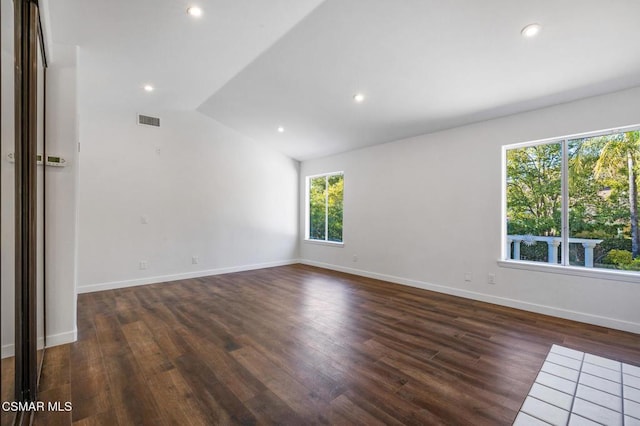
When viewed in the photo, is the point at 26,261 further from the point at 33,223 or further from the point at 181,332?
the point at 181,332

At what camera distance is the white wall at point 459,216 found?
10.2 feet

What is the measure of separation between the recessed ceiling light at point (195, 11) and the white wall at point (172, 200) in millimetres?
2705

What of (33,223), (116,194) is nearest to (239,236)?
(116,194)

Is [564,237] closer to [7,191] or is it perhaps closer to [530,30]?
[530,30]

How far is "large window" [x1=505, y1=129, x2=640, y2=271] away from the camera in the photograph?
10.1ft

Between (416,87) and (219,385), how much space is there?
3599mm

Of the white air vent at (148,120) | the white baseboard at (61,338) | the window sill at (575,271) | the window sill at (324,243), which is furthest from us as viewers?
the window sill at (324,243)

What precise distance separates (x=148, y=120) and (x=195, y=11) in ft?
9.19

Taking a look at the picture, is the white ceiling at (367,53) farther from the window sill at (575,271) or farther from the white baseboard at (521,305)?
the white baseboard at (521,305)

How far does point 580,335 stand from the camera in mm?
2840

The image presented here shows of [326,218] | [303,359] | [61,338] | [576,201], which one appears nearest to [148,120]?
[61,338]

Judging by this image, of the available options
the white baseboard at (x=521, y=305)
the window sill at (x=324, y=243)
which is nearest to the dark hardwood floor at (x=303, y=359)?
the white baseboard at (x=521, y=305)

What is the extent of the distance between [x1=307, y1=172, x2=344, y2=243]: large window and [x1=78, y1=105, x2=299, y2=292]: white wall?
65cm

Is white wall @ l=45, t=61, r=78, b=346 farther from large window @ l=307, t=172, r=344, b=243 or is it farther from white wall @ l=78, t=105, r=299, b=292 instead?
large window @ l=307, t=172, r=344, b=243
